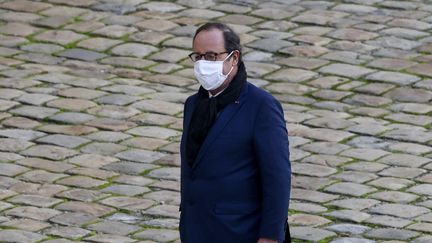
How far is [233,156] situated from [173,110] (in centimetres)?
419

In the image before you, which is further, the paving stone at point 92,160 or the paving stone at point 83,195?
the paving stone at point 92,160

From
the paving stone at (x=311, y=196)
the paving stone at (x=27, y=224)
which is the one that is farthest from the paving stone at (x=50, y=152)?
the paving stone at (x=311, y=196)

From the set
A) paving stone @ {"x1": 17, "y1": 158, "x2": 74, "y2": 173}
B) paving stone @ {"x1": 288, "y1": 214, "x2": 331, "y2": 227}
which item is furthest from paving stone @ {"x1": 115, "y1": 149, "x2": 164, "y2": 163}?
paving stone @ {"x1": 288, "y1": 214, "x2": 331, "y2": 227}

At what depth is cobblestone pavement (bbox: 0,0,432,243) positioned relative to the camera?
7434 millimetres

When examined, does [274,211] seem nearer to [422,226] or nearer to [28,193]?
[422,226]

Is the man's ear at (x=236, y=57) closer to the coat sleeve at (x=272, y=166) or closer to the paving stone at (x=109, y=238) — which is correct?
the coat sleeve at (x=272, y=166)

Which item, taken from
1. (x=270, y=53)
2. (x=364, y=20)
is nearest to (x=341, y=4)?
(x=364, y=20)

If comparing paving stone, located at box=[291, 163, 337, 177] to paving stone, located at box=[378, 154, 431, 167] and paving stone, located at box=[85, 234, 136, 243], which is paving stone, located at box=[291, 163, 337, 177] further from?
paving stone, located at box=[85, 234, 136, 243]

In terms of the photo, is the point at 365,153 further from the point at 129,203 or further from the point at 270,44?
the point at 270,44

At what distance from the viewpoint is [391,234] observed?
712 centimetres

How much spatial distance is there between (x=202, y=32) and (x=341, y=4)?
6.53m

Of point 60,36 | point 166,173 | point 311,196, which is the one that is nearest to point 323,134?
point 311,196

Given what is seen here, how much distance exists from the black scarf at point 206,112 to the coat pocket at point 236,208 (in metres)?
0.23

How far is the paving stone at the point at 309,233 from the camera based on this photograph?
705 centimetres
